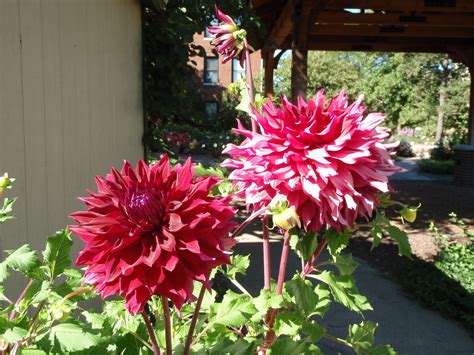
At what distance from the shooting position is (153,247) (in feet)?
2.59

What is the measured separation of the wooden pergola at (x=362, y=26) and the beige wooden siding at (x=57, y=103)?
135 inches

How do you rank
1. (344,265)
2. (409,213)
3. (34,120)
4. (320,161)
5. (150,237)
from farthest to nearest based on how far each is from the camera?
(34,120)
(344,265)
(409,213)
(320,161)
(150,237)

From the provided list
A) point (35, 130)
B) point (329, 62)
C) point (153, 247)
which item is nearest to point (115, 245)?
point (153, 247)

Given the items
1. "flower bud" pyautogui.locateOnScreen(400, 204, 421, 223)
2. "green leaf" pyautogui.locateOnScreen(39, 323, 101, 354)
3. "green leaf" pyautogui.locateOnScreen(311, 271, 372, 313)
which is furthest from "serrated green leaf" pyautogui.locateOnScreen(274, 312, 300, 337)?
"green leaf" pyautogui.locateOnScreen(39, 323, 101, 354)

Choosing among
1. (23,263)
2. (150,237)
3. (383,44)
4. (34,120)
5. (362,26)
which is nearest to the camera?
(150,237)

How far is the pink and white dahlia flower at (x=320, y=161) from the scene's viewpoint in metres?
0.94

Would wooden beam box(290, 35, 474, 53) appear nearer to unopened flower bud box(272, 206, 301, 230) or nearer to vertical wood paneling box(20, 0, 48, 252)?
vertical wood paneling box(20, 0, 48, 252)

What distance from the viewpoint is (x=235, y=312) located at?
4.01 ft

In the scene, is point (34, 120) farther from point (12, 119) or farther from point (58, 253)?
point (58, 253)

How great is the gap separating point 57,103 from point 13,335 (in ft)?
6.85

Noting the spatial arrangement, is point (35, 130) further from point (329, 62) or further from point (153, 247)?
point (329, 62)

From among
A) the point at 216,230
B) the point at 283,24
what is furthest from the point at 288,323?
the point at 283,24

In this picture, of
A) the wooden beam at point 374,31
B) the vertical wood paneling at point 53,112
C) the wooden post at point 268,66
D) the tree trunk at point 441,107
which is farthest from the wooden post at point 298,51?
the tree trunk at point 441,107

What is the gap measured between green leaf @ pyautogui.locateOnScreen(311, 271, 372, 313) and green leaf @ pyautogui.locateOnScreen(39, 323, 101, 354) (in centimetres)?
60
